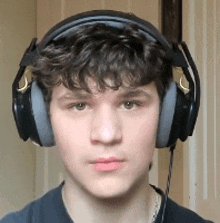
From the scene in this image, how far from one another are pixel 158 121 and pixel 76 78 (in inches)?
8.2

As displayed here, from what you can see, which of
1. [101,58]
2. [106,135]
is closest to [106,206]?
[106,135]

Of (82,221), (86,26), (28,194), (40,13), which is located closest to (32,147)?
(28,194)

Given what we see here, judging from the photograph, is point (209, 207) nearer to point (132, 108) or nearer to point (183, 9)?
point (183, 9)

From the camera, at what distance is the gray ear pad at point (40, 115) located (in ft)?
3.33

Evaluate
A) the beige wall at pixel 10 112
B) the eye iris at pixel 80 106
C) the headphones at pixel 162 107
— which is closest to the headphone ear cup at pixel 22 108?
the headphones at pixel 162 107

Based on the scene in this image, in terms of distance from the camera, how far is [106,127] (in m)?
0.93

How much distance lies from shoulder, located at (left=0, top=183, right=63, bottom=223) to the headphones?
16 centimetres

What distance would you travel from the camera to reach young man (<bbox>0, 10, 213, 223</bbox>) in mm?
956

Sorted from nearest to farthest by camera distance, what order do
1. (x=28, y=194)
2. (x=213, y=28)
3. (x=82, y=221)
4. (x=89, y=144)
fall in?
(x=89, y=144)
(x=82, y=221)
(x=213, y=28)
(x=28, y=194)

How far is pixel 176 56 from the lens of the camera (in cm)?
100

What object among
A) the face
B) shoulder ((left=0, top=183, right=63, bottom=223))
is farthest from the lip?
shoulder ((left=0, top=183, right=63, bottom=223))

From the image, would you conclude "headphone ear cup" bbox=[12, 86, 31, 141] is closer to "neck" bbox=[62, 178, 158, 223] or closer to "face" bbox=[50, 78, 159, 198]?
"face" bbox=[50, 78, 159, 198]

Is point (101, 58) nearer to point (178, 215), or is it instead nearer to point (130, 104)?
point (130, 104)

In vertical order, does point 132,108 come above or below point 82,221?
above
